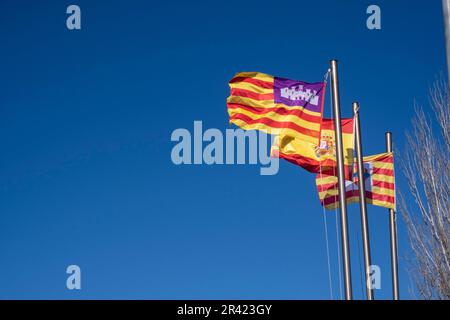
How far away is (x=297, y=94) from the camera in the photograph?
1380 centimetres

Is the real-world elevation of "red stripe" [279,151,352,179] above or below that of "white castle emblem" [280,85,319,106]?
below

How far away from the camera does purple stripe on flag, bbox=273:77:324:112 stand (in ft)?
45.1

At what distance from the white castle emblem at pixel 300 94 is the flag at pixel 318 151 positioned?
729 mm

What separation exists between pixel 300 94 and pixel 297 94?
0.25ft

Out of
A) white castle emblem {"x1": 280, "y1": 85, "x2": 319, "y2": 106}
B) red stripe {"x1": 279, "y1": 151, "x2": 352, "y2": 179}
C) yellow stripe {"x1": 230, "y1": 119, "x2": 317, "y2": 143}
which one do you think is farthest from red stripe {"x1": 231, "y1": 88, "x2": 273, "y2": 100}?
red stripe {"x1": 279, "y1": 151, "x2": 352, "y2": 179}

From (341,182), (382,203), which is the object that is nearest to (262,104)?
(341,182)

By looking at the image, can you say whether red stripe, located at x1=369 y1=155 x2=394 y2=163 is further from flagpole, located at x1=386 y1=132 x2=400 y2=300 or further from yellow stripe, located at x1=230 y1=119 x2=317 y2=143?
yellow stripe, located at x1=230 y1=119 x2=317 y2=143

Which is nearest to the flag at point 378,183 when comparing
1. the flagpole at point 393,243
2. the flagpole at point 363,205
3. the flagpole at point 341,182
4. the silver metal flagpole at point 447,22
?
the flagpole at point 393,243
